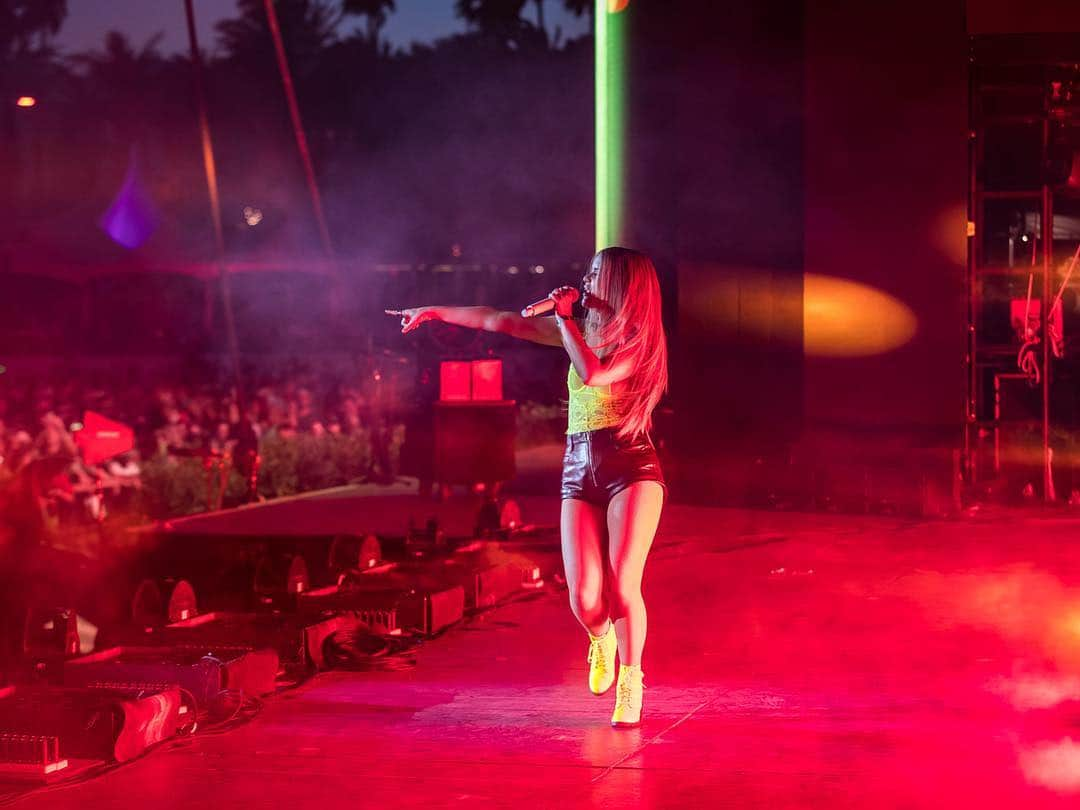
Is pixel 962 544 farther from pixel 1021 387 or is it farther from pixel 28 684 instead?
pixel 28 684

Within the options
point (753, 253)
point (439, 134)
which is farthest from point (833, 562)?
point (439, 134)

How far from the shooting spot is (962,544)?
1087cm

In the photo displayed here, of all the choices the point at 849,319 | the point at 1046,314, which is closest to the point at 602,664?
the point at 849,319

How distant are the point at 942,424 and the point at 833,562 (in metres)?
3.37

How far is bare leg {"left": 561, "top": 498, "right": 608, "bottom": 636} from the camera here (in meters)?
5.37

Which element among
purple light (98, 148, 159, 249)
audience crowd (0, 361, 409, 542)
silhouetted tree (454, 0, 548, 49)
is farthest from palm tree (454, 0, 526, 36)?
audience crowd (0, 361, 409, 542)

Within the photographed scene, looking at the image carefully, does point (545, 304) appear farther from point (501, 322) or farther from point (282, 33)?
point (282, 33)

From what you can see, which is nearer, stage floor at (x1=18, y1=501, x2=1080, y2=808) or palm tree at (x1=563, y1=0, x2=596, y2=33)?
stage floor at (x1=18, y1=501, x2=1080, y2=808)

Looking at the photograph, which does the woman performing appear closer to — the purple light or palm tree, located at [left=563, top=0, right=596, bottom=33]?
the purple light

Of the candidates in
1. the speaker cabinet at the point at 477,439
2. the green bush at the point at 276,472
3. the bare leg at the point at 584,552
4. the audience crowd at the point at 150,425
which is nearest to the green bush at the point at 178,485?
the green bush at the point at 276,472

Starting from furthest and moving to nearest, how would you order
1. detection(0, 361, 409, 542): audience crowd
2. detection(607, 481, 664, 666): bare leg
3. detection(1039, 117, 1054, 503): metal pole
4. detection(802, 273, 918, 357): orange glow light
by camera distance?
1. detection(1039, 117, 1054, 503): metal pole
2. detection(802, 273, 918, 357): orange glow light
3. detection(0, 361, 409, 542): audience crowd
4. detection(607, 481, 664, 666): bare leg

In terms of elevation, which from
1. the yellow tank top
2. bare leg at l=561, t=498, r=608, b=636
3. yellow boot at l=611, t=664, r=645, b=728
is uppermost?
the yellow tank top

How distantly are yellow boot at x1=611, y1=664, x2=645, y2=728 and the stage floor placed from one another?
0.24 ft

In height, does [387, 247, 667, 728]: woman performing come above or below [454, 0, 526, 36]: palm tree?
below
